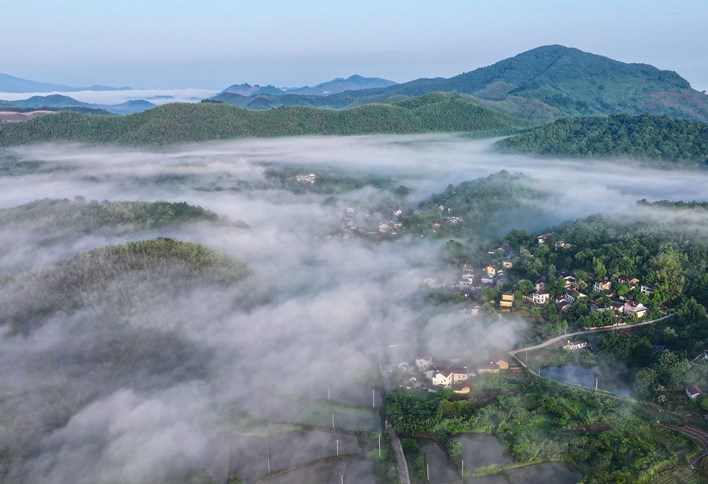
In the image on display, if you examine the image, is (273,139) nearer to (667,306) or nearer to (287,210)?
(287,210)

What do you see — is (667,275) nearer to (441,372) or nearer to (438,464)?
(441,372)

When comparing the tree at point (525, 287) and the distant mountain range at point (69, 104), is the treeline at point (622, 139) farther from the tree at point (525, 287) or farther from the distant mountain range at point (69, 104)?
the distant mountain range at point (69, 104)

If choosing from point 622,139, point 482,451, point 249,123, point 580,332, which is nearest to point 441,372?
point 482,451

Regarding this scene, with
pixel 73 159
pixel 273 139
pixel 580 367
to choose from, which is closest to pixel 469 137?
pixel 273 139

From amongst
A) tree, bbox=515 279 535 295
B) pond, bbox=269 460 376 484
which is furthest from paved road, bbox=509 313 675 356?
pond, bbox=269 460 376 484

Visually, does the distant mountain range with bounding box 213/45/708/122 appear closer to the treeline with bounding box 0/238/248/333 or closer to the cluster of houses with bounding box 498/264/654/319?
the cluster of houses with bounding box 498/264/654/319

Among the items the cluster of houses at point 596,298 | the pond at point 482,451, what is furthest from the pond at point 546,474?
the cluster of houses at point 596,298
